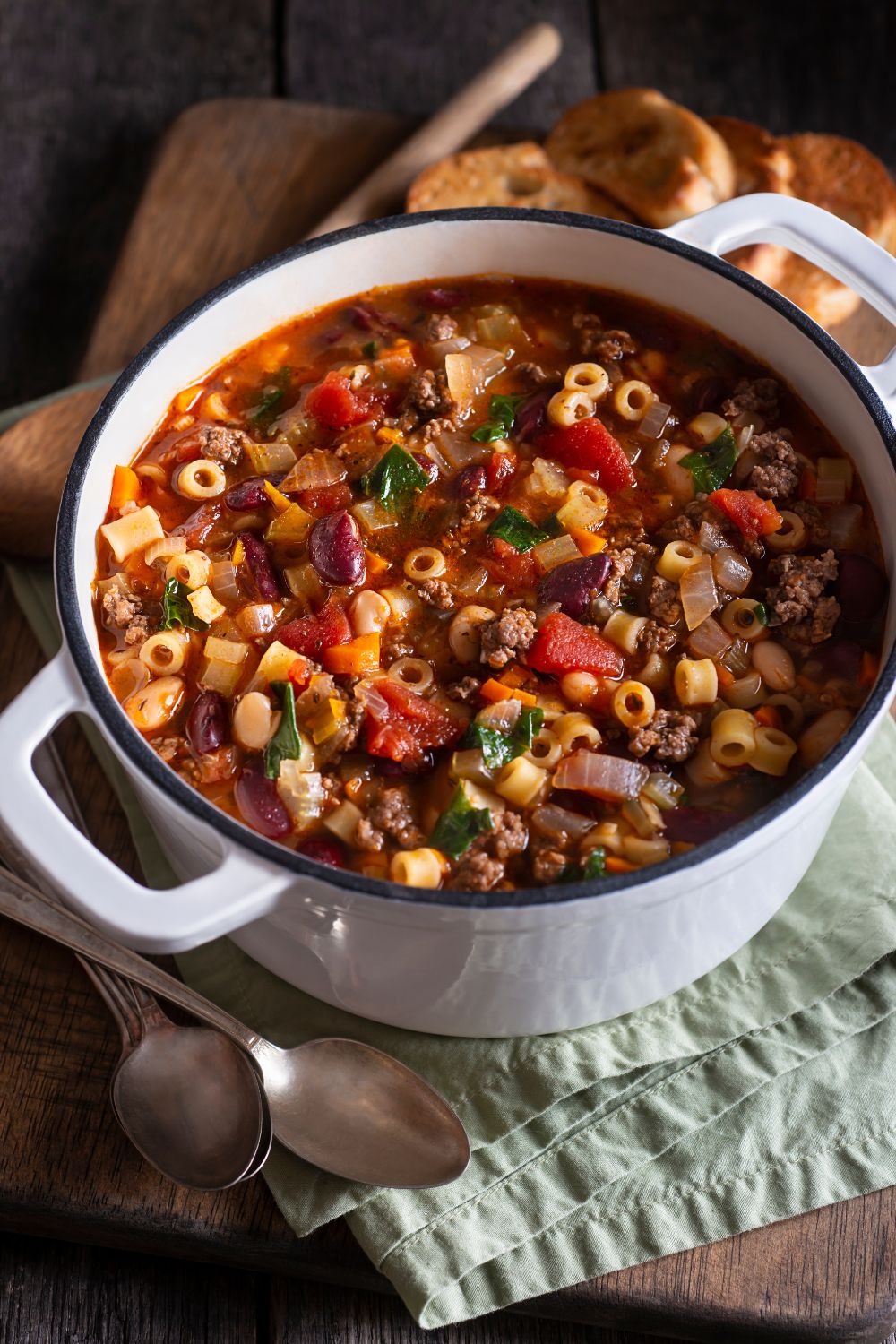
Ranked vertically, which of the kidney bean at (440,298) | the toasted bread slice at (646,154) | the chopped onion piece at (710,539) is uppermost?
the toasted bread slice at (646,154)

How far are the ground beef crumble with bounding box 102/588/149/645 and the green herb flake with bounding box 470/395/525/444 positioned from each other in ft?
3.14

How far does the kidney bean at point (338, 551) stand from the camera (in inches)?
126

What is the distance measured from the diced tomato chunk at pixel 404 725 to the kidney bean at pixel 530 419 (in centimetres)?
82

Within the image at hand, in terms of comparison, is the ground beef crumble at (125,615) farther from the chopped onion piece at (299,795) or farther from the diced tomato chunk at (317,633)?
the chopped onion piece at (299,795)


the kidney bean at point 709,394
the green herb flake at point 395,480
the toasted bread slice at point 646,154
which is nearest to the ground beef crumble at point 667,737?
the green herb flake at point 395,480

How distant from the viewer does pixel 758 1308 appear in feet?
9.83

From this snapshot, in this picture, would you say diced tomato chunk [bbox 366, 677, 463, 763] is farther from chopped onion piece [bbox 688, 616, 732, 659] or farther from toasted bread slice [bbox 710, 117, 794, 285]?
toasted bread slice [bbox 710, 117, 794, 285]

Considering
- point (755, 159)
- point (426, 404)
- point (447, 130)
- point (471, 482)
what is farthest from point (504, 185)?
point (471, 482)

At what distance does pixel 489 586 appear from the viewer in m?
3.23

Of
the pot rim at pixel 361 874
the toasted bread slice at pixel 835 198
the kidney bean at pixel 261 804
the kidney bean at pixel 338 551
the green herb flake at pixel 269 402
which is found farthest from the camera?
the toasted bread slice at pixel 835 198

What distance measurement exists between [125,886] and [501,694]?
3.08ft

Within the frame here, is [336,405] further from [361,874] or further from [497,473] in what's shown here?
[361,874]

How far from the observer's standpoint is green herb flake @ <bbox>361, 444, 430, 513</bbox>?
335 centimetres

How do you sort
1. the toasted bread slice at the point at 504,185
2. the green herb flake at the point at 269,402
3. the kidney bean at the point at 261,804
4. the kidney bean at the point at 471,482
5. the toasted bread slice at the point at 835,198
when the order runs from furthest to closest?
the toasted bread slice at the point at 504,185
the toasted bread slice at the point at 835,198
the green herb flake at the point at 269,402
the kidney bean at the point at 471,482
the kidney bean at the point at 261,804
